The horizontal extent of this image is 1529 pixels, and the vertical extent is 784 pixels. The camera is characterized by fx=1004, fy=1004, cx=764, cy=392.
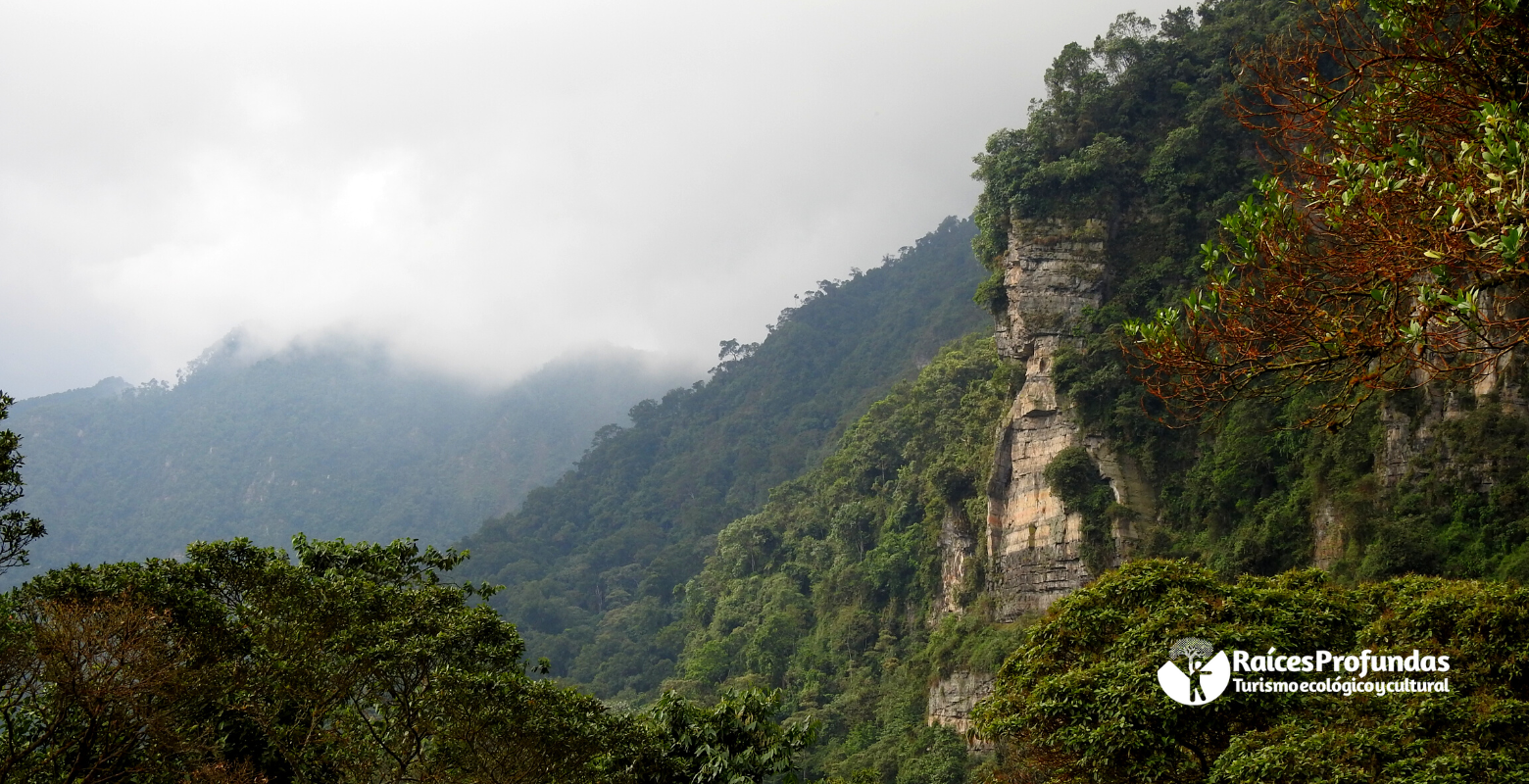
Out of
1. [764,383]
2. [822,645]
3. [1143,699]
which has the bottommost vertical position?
[822,645]

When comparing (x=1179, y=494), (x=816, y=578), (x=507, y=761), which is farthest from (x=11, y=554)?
(x=816, y=578)

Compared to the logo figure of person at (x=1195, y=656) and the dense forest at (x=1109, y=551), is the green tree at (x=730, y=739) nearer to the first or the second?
the dense forest at (x=1109, y=551)

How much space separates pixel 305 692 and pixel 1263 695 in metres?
10.9

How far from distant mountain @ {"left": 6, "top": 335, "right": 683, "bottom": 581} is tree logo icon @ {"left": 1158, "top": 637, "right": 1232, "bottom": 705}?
324 ft

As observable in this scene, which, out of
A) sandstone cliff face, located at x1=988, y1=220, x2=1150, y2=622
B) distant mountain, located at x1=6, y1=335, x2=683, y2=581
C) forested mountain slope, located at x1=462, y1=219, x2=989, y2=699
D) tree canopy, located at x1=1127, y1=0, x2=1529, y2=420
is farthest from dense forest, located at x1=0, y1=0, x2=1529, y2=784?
distant mountain, located at x1=6, y1=335, x2=683, y2=581

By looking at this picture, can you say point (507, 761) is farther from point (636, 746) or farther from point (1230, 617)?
point (1230, 617)

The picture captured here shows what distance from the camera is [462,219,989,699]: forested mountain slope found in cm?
7006

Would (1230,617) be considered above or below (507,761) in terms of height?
above

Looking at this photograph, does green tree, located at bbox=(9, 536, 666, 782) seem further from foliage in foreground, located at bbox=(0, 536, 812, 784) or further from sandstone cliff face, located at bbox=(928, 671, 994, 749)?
sandstone cliff face, located at bbox=(928, 671, 994, 749)

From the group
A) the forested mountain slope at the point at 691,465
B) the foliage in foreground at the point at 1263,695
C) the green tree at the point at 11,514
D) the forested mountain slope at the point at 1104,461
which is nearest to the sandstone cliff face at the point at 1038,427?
the forested mountain slope at the point at 1104,461

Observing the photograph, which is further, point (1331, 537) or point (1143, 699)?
point (1331, 537)

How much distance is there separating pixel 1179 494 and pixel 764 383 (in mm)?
63070

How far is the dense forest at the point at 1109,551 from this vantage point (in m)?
5.78

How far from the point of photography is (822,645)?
4938cm
